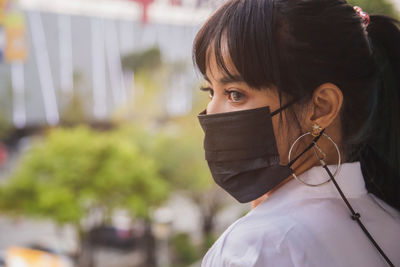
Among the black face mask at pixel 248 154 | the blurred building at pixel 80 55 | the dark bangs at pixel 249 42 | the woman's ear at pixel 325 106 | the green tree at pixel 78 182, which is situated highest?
the blurred building at pixel 80 55

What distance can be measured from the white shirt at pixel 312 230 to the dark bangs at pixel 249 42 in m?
0.15

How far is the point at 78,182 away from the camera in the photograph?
23.9ft

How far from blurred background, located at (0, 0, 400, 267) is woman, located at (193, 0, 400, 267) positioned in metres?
6.62

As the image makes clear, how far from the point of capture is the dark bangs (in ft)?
→ 1.91

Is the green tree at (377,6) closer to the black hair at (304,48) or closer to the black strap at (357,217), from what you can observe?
the black hair at (304,48)

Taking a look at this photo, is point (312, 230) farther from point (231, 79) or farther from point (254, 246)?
point (231, 79)

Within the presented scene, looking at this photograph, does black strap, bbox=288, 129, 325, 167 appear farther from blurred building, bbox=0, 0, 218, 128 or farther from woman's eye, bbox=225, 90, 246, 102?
blurred building, bbox=0, 0, 218, 128

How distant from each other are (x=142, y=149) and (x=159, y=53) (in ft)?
8.78

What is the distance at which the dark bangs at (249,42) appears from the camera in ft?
1.91

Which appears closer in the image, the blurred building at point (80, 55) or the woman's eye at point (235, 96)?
the woman's eye at point (235, 96)

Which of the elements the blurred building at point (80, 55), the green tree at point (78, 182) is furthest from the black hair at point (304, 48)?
the blurred building at point (80, 55)

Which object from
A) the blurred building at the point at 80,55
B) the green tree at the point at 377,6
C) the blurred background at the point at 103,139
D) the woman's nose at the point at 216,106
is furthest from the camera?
the blurred building at the point at 80,55

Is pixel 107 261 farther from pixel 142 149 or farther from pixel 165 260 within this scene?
pixel 142 149

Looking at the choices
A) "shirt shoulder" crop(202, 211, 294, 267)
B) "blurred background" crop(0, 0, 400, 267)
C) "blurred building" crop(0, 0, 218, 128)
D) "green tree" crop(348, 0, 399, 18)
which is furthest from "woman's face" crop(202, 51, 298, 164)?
"blurred building" crop(0, 0, 218, 128)
